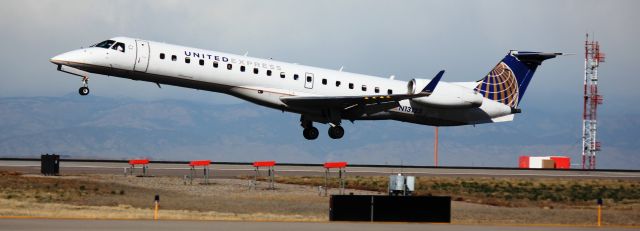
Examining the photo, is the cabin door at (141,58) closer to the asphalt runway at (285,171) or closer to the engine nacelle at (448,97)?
the asphalt runway at (285,171)

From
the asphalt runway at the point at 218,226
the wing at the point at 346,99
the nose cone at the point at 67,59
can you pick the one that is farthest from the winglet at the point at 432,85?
the asphalt runway at the point at 218,226

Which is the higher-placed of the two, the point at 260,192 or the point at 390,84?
the point at 390,84

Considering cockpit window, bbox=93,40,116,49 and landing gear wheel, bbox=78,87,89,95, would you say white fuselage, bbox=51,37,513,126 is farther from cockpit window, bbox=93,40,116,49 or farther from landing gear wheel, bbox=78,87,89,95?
landing gear wheel, bbox=78,87,89,95

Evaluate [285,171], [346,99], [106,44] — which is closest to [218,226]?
[106,44]

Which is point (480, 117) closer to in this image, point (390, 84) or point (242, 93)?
point (390, 84)

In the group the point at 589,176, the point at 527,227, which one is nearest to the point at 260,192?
Answer: the point at 527,227

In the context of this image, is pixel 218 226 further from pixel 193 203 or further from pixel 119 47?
pixel 119 47

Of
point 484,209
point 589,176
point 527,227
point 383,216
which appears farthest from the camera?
point 589,176

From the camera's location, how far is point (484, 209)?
38.7 metres

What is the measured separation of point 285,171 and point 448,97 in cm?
818

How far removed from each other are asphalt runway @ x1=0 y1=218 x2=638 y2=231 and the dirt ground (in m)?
3.21

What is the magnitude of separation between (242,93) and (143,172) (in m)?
5.31

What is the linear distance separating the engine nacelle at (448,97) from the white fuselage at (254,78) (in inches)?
1.8

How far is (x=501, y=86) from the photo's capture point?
183ft
